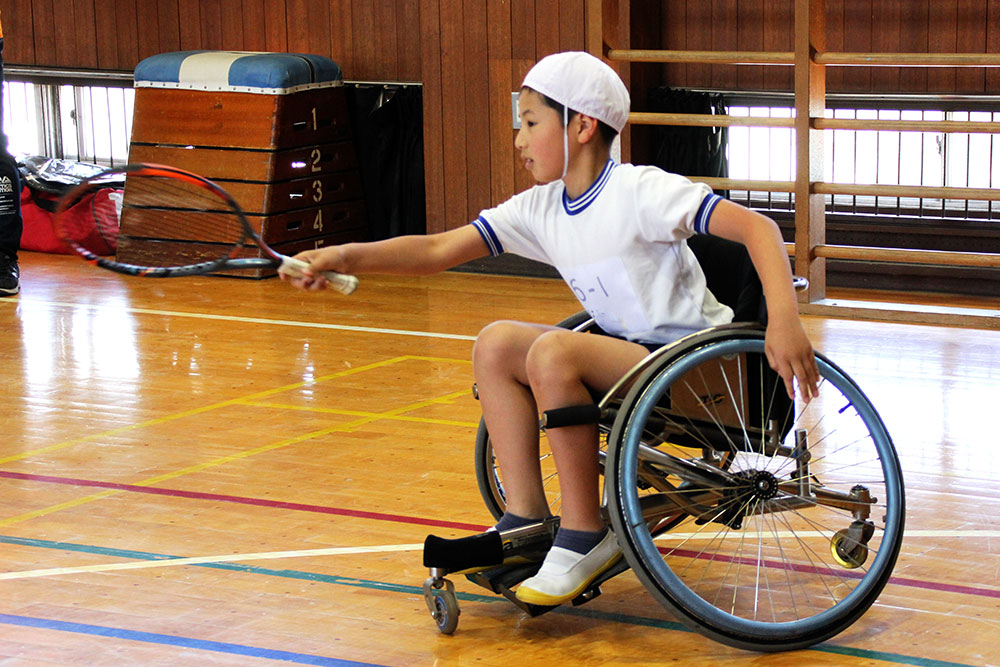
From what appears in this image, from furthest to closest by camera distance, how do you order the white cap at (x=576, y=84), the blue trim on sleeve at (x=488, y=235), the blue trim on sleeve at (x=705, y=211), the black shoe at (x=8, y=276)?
1. the black shoe at (x=8, y=276)
2. the blue trim on sleeve at (x=488, y=235)
3. the white cap at (x=576, y=84)
4. the blue trim on sleeve at (x=705, y=211)

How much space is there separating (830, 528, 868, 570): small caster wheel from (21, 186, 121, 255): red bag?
14.8 ft

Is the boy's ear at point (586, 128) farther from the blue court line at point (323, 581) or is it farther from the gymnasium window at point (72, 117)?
the gymnasium window at point (72, 117)

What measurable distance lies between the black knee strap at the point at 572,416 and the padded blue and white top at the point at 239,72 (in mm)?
4043

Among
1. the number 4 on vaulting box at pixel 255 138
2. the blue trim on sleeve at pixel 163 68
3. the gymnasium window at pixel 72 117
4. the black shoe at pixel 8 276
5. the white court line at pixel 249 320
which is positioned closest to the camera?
the white court line at pixel 249 320

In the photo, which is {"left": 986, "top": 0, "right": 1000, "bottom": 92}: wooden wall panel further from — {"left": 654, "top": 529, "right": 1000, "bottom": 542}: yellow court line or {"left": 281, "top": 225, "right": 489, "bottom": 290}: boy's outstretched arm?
{"left": 281, "top": 225, "right": 489, "bottom": 290}: boy's outstretched arm

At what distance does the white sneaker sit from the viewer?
217 cm

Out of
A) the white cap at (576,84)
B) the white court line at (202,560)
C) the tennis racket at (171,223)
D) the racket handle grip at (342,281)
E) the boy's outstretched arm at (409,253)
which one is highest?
the white cap at (576,84)

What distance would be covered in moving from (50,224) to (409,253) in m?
4.56

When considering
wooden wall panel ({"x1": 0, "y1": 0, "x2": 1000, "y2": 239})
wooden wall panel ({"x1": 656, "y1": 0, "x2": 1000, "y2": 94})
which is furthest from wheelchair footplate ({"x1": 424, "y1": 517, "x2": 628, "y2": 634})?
wooden wall panel ({"x1": 656, "y1": 0, "x2": 1000, "y2": 94})

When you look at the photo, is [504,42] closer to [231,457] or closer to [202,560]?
[231,457]

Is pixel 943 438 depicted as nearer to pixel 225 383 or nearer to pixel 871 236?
pixel 225 383

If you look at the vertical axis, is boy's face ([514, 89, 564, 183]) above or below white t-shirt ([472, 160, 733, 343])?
above

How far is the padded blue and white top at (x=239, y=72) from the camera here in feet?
19.5

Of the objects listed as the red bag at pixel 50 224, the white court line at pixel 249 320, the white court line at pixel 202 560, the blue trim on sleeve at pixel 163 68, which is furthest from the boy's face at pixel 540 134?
the red bag at pixel 50 224
